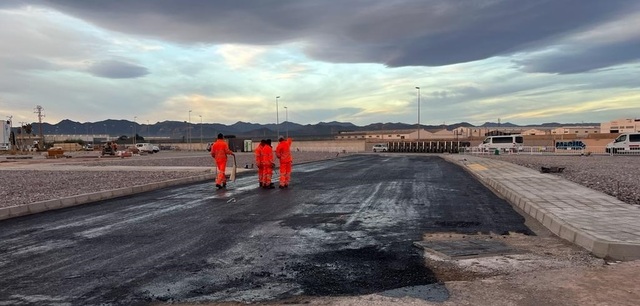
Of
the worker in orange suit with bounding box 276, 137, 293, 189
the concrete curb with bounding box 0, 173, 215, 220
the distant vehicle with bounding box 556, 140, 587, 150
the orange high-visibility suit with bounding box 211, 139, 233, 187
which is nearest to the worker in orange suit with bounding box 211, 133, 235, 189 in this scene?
the orange high-visibility suit with bounding box 211, 139, 233, 187

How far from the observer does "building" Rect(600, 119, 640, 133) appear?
9949cm

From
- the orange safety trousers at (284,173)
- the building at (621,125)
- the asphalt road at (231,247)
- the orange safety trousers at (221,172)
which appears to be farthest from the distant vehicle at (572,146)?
the building at (621,125)

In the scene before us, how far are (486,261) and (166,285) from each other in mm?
3839

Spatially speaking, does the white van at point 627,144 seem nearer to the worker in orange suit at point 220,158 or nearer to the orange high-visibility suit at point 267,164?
the orange high-visibility suit at point 267,164

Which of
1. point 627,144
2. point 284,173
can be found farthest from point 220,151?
point 627,144

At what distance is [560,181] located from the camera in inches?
622

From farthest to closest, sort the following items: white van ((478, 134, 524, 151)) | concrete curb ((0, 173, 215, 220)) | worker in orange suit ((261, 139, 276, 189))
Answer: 1. white van ((478, 134, 524, 151))
2. worker in orange suit ((261, 139, 276, 189))
3. concrete curb ((0, 173, 215, 220))

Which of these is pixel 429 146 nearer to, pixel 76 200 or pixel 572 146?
pixel 572 146

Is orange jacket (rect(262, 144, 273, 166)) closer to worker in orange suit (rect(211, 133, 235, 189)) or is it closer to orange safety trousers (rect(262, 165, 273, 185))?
orange safety trousers (rect(262, 165, 273, 185))

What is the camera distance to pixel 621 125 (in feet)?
354

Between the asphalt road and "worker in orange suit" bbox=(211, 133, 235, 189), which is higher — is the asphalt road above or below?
below

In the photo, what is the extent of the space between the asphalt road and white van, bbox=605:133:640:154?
36.9 meters

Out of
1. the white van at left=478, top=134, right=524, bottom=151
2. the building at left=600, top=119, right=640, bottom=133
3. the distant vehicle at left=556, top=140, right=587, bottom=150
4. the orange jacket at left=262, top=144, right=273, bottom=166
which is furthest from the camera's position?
the building at left=600, top=119, right=640, bottom=133

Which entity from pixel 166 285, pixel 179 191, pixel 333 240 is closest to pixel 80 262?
pixel 166 285
